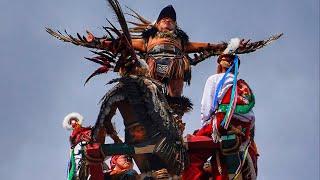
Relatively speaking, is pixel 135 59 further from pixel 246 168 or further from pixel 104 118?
pixel 246 168

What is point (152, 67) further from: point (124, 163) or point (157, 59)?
point (124, 163)

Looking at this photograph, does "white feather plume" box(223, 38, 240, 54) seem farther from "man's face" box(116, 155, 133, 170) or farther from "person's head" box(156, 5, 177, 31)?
"man's face" box(116, 155, 133, 170)

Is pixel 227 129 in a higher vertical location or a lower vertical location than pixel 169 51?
lower

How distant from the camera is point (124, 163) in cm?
1284

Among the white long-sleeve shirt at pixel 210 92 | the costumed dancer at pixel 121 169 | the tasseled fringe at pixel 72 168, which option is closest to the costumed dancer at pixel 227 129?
the white long-sleeve shirt at pixel 210 92

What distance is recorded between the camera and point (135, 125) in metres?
11.5

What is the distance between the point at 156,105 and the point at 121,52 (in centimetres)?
88

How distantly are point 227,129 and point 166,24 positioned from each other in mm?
2672

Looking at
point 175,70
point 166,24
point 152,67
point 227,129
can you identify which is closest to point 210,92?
point 227,129

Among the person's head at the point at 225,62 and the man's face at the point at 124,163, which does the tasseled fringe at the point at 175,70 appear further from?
the man's face at the point at 124,163

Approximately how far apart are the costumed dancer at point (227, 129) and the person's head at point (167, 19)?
1.83 metres

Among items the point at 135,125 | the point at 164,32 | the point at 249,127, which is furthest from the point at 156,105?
the point at 164,32

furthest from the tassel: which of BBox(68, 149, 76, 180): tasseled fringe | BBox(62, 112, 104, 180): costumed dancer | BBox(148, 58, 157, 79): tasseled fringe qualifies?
BBox(68, 149, 76, 180): tasseled fringe

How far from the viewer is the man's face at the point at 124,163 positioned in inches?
503
